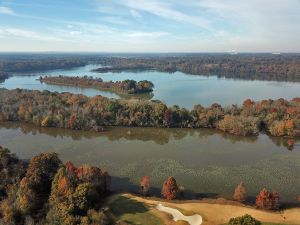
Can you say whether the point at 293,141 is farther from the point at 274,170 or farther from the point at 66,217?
the point at 66,217

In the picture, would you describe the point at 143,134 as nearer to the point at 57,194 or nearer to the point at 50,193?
the point at 50,193

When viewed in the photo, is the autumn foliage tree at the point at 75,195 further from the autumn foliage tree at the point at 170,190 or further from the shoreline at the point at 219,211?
the autumn foliage tree at the point at 170,190

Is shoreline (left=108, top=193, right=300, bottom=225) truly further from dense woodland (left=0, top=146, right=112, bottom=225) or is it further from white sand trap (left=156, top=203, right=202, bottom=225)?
dense woodland (left=0, top=146, right=112, bottom=225)

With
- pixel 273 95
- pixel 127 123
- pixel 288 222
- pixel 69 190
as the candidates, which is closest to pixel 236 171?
pixel 288 222

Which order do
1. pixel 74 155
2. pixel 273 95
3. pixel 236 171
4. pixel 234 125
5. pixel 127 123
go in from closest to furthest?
pixel 236 171, pixel 74 155, pixel 234 125, pixel 127 123, pixel 273 95

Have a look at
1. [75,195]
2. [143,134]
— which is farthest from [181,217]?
[143,134]

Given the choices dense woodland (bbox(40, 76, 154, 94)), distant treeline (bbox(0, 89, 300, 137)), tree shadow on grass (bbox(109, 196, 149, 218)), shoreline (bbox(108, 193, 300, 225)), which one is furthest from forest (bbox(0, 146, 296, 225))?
dense woodland (bbox(40, 76, 154, 94))

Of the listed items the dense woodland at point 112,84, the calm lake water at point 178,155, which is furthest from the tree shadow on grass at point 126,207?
the dense woodland at point 112,84

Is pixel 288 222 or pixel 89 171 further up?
pixel 89 171
